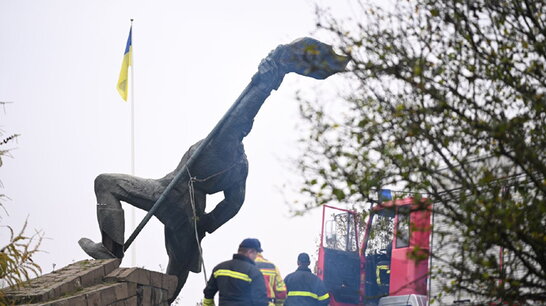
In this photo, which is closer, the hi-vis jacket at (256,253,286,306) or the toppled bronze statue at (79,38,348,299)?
the toppled bronze statue at (79,38,348,299)

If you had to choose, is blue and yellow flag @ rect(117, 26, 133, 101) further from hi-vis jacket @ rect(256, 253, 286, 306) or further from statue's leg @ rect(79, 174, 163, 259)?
hi-vis jacket @ rect(256, 253, 286, 306)

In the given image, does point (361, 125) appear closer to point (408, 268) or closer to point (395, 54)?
point (395, 54)

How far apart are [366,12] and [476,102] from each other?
1.29 meters

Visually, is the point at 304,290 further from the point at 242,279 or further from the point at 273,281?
the point at 242,279

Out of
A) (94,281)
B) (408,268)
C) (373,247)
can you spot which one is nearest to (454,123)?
(94,281)

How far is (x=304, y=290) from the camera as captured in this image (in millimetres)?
13477

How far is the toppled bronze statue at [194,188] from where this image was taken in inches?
459

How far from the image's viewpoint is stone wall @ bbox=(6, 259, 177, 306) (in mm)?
9234

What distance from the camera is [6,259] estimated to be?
25.5 ft

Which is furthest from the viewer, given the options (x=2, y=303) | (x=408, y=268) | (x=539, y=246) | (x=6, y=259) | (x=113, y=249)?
(x=408, y=268)

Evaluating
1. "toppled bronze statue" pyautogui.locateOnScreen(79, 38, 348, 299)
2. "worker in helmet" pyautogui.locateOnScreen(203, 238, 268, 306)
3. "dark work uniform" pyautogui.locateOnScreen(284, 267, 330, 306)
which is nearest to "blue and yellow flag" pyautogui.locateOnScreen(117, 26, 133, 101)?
"toppled bronze statue" pyautogui.locateOnScreen(79, 38, 348, 299)

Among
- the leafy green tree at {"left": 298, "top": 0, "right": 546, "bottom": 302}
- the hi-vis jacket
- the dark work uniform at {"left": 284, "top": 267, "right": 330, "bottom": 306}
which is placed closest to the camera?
the leafy green tree at {"left": 298, "top": 0, "right": 546, "bottom": 302}

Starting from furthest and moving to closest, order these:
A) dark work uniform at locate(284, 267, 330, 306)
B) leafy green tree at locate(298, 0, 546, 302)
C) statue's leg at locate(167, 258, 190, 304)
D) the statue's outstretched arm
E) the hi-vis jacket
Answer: dark work uniform at locate(284, 267, 330, 306) → the hi-vis jacket → statue's leg at locate(167, 258, 190, 304) → the statue's outstretched arm → leafy green tree at locate(298, 0, 546, 302)

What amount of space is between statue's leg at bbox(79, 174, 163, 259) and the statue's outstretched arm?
0.71 metres
